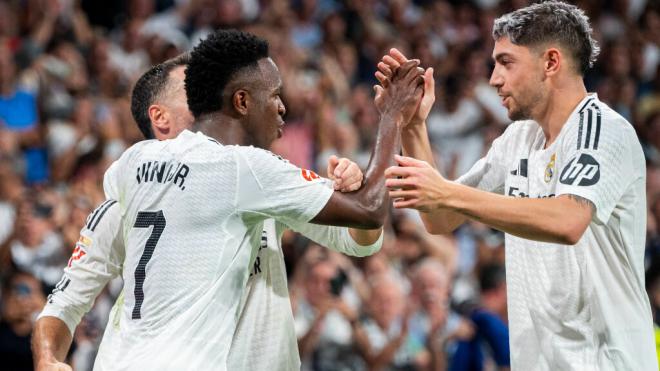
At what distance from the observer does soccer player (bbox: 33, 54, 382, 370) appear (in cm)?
396

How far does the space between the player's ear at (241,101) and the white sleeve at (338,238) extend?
53 centimetres

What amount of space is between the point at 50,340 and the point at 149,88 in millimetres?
1217

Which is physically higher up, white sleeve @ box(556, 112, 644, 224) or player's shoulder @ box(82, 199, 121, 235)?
white sleeve @ box(556, 112, 644, 224)

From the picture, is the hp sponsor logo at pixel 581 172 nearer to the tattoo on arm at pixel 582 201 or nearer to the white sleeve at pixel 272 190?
the tattoo on arm at pixel 582 201

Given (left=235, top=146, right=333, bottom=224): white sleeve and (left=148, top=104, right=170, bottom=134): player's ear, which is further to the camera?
(left=148, top=104, right=170, bottom=134): player's ear

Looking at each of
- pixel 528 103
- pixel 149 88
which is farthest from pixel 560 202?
pixel 149 88

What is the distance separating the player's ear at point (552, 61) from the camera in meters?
4.17

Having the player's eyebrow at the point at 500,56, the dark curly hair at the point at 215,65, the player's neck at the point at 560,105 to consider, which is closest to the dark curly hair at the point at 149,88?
the dark curly hair at the point at 215,65

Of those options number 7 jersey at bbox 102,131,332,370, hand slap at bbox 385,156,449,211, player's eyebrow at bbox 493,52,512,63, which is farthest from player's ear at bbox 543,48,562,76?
number 7 jersey at bbox 102,131,332,370

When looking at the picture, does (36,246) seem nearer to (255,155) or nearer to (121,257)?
(121,257)

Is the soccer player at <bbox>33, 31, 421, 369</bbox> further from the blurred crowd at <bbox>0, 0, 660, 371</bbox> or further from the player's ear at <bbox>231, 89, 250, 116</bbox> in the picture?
the blurred crowd at <bbox>0, 0, 660, 371</bbox>

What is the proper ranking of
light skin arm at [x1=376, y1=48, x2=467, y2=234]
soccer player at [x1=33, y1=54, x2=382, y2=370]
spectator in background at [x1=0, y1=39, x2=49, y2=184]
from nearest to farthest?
1. soccer player at [x1=33, y1=54, x2=382, y2=370]
2. light skin arm at [x1=376, y1=48, x2=467, y2=234]
3. spectator in background at [x1=0, y1=39, x2=49, y2=184]

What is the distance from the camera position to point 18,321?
21.4 feet

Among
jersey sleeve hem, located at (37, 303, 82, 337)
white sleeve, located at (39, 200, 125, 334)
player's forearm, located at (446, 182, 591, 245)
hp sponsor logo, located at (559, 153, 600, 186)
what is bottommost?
jersey sleeve hem, located at (37, 303, 82, 337)
